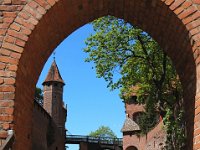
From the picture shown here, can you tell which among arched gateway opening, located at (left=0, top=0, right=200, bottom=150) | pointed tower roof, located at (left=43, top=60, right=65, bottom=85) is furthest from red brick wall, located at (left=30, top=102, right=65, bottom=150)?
arched gateway opening, located at (left=0, top=0, right=200, bottom=150)

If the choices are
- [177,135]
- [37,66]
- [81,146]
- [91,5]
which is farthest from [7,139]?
[81,146]

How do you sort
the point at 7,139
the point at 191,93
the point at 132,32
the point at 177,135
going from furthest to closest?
the point at 132,32, the point at 177,135, the point at 191,93, the point at 7,139

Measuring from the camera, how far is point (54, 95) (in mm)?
50906

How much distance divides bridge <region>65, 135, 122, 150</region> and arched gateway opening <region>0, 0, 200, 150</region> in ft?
200

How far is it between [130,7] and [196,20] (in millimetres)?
1420

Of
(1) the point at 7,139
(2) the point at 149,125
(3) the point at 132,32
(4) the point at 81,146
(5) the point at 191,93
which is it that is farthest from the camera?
(4) the point at 81,146

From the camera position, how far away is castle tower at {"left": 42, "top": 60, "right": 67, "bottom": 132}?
50875 millimetres

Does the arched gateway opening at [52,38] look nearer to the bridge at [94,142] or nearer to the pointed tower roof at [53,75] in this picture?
the pointed tower roof at [53,75]

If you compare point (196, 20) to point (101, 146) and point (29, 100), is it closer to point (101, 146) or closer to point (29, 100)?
point (29, 100)

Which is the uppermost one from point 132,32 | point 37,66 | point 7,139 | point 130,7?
point 132,32

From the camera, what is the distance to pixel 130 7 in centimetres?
639

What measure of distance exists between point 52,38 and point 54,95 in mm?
44883

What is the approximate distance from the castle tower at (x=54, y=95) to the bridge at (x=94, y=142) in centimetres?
1529

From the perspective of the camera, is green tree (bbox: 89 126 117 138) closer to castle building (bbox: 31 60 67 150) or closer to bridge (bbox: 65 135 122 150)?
bridge (bbox: 65 135 122 150)
